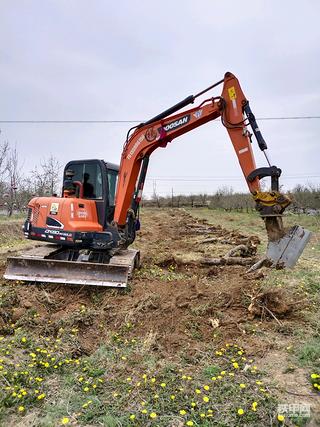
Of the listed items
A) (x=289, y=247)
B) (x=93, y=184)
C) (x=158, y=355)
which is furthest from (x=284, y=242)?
(x=93, y=184)

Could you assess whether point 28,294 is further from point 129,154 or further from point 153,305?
point 129,154

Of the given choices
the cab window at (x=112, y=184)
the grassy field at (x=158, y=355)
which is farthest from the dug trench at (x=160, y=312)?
the cab window at (x=112, y=184)

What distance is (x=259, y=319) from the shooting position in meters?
4.77

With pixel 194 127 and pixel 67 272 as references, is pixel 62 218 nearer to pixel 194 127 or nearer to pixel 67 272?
pixel 67 272

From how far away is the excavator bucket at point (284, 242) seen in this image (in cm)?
584

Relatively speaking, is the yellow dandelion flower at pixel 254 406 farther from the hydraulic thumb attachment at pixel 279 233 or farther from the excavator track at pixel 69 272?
the hydraulic thumb attachment at pixel 279 233

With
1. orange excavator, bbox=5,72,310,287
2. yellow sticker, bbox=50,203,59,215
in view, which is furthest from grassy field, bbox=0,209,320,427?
yellow sticker, bbox=50,203,59,215

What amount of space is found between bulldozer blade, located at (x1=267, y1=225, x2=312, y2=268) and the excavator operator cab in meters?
3.39

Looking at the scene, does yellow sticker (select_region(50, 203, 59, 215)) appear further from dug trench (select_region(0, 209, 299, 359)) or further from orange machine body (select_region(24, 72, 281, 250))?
dug trench (select_region(0, 209, 299, 359))

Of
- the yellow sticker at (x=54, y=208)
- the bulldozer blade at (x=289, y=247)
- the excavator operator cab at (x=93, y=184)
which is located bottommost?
the bulldozer blade at (x=289, y=247)

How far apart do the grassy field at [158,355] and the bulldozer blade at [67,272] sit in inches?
7.0

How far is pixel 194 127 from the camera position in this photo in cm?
673

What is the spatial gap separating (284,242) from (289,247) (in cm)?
12

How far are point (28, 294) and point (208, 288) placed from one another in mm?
3013
